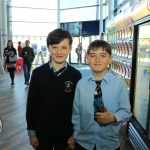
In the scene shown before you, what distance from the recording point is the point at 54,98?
155 cm

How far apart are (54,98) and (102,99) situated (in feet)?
1.31

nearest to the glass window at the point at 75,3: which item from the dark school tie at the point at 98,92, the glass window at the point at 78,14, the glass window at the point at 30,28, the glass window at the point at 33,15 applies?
the glass window at the point at 78,14

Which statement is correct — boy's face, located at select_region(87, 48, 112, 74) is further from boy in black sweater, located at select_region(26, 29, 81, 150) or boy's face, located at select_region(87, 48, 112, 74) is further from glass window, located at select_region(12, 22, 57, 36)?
glass window, located at select_region(12, 22, 57, 36)

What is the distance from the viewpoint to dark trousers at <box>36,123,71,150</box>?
157 centimetres

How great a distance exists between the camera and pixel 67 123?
1596 millimetres

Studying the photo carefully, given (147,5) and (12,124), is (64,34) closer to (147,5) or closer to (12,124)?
(147,5)

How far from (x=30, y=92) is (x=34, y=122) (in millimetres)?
254

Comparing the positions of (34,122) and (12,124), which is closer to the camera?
(34,122)

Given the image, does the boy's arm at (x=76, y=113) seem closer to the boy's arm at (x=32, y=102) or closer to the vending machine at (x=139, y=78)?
the boy's arm at (x=32, y=102)

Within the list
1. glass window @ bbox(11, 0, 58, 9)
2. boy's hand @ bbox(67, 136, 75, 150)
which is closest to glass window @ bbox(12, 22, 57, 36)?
glass window @ bbox(11, 0, 58, 9)

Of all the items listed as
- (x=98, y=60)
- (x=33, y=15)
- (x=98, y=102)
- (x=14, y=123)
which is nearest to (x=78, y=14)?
(x=33, y=15)

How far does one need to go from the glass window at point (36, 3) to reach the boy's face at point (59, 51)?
45.6ft

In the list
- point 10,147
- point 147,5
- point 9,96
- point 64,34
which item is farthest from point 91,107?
point 9,96

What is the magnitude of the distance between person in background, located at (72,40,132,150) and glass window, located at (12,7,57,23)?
1393 centimetres
